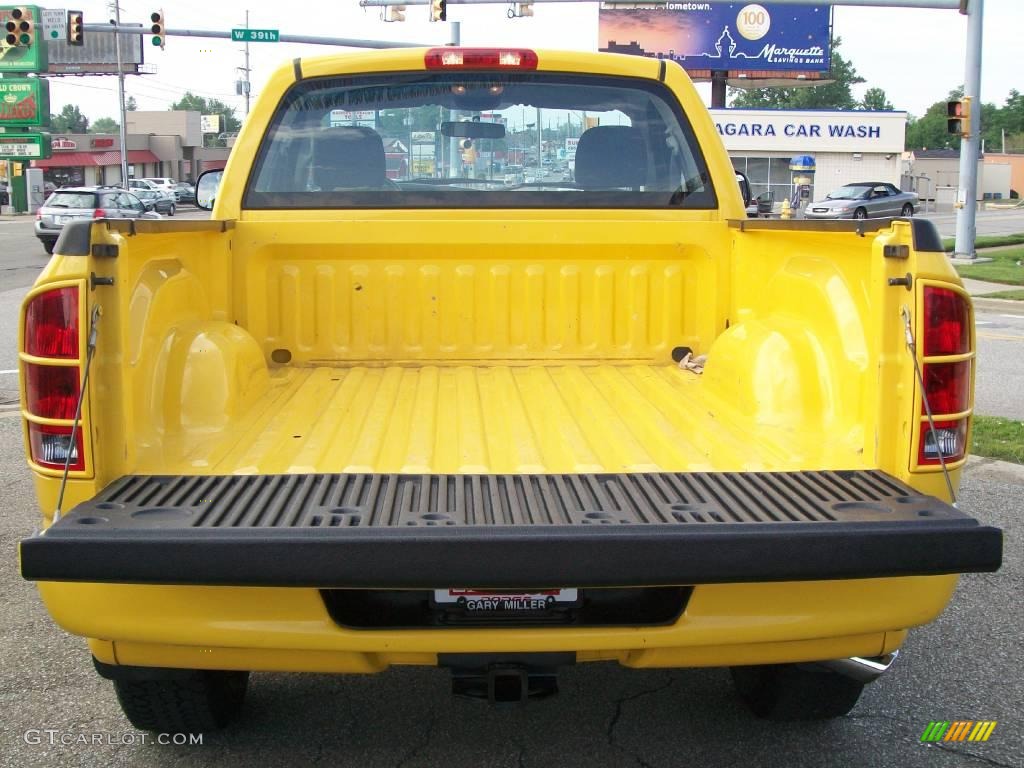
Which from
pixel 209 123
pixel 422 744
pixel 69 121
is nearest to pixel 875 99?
pixel 209 123

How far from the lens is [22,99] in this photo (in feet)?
191

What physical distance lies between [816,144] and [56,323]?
58462 mm

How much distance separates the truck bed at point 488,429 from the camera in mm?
3141

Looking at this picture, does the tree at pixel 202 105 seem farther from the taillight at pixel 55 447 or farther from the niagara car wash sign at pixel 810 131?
the taillight at pixel 55 447

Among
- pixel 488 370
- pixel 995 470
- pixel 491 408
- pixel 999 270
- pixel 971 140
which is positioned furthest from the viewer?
pixel 971 140

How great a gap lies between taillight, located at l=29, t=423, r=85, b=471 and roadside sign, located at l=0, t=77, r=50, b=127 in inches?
2447

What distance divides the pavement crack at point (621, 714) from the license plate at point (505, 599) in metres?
0.89

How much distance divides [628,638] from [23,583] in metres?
3.27

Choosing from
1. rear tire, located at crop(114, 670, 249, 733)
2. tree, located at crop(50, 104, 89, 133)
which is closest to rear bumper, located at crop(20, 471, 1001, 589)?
rear tire, located at crop(114, 670, 249, 733)

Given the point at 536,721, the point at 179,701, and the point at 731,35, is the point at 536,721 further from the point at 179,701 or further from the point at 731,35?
the point at 731,35

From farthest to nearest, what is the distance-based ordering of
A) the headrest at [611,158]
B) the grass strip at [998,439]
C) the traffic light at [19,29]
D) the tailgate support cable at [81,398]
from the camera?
the traffic light at [19,29] → the grass strip at [998,439] → the headrest at [611,158] → the tailgate support cable at [81,398]

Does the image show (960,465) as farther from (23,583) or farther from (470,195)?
(23,583)

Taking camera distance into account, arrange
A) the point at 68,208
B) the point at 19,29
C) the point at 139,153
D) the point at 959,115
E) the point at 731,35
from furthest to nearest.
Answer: the point at 139,153, the point at 731,35, the point at 68,208, the point at 19,29, the point at 959,115

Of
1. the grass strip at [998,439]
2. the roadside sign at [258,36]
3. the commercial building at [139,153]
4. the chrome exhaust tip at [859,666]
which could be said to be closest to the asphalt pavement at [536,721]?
the chrome exhaust tip at [859,666]
